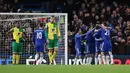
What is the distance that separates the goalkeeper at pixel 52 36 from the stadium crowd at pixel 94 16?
0.66 metres

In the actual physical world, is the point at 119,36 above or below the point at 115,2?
below

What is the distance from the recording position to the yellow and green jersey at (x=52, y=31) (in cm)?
1416

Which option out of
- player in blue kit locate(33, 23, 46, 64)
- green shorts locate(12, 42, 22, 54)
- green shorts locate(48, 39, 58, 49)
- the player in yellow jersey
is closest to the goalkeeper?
green shorts locate(48, 39, 58, 49)

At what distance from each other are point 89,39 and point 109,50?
1.09m

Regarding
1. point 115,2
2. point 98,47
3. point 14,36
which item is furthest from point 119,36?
point 14,36

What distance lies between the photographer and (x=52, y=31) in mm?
14281

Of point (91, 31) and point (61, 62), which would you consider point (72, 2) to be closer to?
point (91, 31)

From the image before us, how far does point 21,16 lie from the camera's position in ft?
47.2

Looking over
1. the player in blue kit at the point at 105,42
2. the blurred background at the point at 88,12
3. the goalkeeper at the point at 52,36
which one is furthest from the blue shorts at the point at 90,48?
the goalkeeper at the point at 52,36

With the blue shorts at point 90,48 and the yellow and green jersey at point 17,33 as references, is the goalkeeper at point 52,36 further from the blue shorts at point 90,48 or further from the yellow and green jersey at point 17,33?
the blue shorts at point 90,48

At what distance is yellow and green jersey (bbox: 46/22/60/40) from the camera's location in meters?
14.2

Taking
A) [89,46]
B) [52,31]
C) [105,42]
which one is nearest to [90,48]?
[89,46]

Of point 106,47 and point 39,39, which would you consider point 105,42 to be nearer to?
point 106,47

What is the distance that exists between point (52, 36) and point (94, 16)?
336 cm
